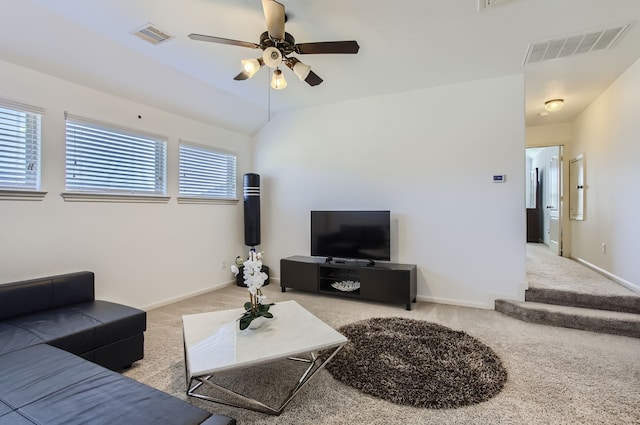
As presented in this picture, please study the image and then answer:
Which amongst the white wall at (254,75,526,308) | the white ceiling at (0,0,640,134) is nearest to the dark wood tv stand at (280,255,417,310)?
the white wall at (254,75,526,308)

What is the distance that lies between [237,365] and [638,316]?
3.88 m

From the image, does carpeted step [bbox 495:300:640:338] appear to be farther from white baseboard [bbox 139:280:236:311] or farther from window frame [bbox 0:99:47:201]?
window frame [bbox 0:99:47:201]

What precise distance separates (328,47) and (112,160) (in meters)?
2.74

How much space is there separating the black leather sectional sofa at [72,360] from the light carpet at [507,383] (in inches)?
15.0

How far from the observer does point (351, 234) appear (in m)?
4.25

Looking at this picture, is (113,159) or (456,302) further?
(456,302)

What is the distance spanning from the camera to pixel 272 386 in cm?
209

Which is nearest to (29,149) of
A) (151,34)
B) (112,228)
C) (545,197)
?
(112,228)

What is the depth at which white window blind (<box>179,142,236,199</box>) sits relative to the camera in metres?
4.28

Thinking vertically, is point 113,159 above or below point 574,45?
below

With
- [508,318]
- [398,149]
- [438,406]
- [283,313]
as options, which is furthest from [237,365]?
[398,149]

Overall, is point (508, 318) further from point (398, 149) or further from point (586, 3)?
point (586, 3)

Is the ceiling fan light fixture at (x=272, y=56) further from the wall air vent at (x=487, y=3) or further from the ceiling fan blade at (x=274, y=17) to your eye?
the wall air vent at (x=487, y=3)

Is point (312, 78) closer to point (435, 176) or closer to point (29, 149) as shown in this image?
point (435, 176)
